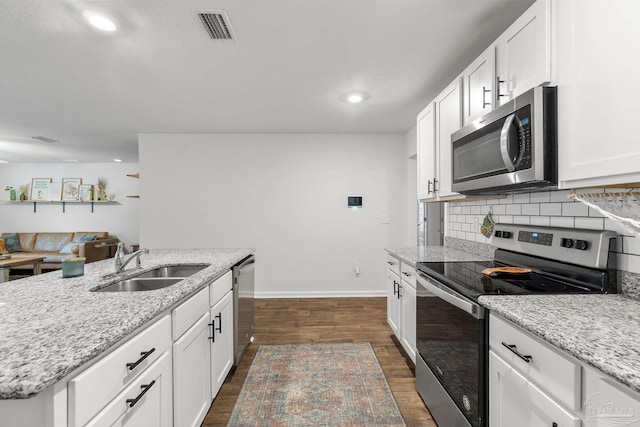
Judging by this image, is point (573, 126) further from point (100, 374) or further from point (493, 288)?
point (100, 374)

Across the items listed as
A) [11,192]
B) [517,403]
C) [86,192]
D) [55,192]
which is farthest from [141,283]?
[11,192]

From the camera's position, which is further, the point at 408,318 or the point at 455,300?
the point at 408,318

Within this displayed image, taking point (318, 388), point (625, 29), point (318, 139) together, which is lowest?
point (318, 388)

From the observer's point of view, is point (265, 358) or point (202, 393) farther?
point (265, 358)

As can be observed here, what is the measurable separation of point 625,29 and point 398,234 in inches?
144

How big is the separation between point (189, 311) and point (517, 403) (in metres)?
1.43

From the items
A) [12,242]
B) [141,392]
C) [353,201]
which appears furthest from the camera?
[12,242]

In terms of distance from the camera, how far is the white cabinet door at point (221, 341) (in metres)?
1.86

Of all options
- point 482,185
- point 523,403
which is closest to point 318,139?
point 482,185

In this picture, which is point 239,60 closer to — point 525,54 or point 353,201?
point 525,54

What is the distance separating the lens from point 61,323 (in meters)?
0.97

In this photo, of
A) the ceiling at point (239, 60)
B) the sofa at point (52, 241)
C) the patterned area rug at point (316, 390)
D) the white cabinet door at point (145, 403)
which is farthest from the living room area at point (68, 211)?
the white cabinet door at point (145, 403)

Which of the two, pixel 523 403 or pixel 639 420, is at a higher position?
pixel 639 420

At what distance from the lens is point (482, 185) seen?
1761 millimetres
